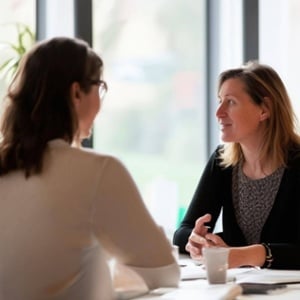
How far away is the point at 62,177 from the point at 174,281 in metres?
0.38

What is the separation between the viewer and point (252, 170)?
2.74 metres

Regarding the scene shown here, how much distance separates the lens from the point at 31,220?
1.65 m

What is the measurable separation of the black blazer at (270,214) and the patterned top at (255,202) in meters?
0.02

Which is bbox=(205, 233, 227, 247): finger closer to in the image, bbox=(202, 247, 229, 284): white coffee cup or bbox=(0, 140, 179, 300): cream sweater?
bbox=(202, 247, 229, 284): white coffee cup

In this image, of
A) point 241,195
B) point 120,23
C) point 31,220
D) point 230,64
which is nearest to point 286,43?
point 230,64

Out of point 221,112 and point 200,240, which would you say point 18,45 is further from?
point 200,240

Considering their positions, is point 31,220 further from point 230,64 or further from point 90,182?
point 230,64

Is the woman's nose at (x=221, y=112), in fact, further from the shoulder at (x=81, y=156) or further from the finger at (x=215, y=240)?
the shoulder at (x=81, y=156)

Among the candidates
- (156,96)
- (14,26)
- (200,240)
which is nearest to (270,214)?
(200,240)

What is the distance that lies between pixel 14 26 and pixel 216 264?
1.89 metres

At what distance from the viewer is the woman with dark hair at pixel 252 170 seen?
2611 mm

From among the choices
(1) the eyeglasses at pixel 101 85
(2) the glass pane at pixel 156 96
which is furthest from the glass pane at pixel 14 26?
(1) the eyeglasses at pixel 101 85

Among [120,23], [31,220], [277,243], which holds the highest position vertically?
[120,23]

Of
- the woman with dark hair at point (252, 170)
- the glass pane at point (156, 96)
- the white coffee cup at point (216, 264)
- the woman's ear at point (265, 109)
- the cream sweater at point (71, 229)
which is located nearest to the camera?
the cream sweater at point (71, 229)
